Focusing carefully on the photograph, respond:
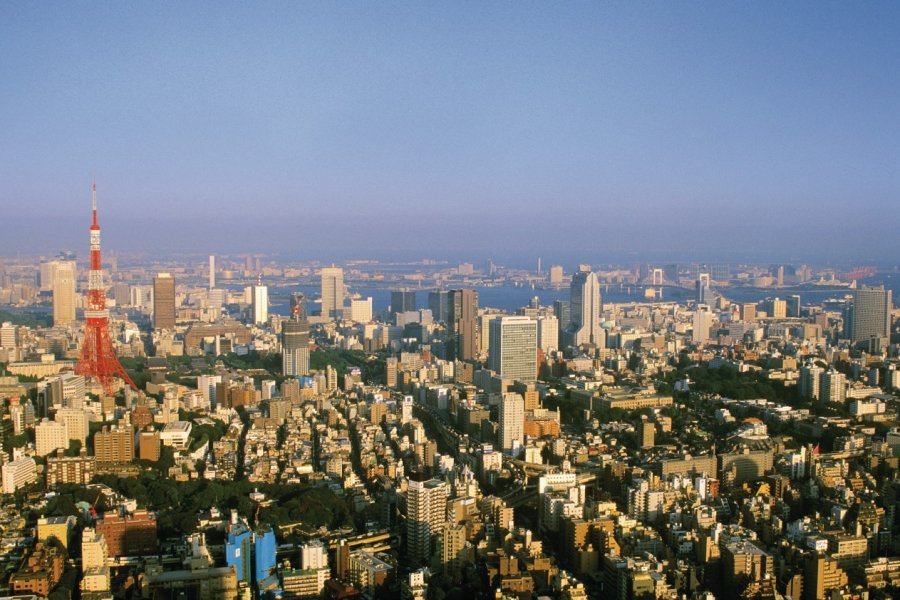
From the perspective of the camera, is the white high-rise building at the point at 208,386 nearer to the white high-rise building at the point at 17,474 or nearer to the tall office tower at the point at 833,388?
the white high-rise building at the point at 17,474

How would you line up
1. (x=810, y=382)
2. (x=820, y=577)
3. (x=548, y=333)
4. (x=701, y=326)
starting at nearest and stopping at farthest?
(x=820, y=577), (x=810, y=382), (x=548, y=333), (x=701, y=326)

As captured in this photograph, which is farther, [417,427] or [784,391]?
[784,391]

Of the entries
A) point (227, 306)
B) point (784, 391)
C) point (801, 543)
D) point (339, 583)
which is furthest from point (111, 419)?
point (227, 306)

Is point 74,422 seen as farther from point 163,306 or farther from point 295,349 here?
point 163,306

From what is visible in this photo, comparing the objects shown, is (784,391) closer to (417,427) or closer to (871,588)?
(417,427)

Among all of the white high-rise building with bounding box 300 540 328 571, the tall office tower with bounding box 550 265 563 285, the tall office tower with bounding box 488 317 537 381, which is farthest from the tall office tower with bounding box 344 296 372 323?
the white high-rise building with bounding box 300 540 328 571

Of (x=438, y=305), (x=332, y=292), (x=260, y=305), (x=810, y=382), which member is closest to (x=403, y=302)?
(x=438, y=305)

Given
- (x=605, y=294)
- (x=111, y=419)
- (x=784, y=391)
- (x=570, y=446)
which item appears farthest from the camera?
(x=605, y=294)
